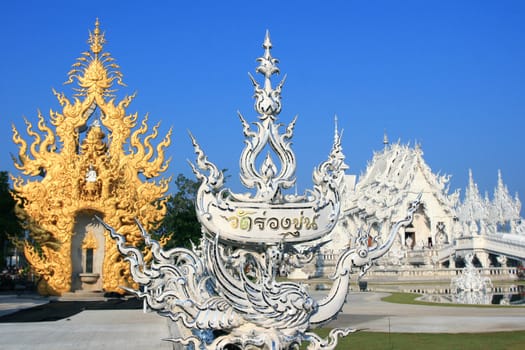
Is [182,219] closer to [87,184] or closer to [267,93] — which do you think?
[87,184]

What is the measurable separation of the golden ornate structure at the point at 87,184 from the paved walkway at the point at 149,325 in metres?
4.41

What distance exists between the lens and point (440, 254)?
140ft

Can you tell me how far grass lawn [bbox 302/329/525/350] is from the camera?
1005 cm

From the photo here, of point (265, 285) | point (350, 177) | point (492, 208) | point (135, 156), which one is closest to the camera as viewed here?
point (265, 285)

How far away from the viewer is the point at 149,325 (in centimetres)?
1364

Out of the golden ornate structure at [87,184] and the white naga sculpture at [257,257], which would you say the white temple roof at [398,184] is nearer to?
the golden ornate structure at [87,184]

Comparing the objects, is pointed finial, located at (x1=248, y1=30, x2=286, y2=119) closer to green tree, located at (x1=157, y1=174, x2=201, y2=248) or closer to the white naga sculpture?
the white naga sculpture

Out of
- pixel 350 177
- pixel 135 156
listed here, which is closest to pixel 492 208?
pixel 350 177

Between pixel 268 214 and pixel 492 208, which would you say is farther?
pixel 492 208

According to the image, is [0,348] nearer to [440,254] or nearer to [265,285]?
[265,285]

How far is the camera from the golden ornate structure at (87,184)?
22.6 m

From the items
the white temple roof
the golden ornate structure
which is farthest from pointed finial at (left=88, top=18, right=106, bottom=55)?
the white temple roof

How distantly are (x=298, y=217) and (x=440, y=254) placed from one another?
37.0m

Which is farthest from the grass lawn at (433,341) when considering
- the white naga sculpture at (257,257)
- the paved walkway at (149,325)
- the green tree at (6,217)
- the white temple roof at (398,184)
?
the white temple roof at (398,184)
